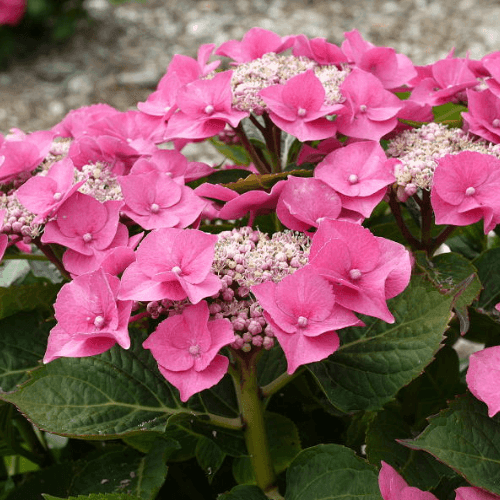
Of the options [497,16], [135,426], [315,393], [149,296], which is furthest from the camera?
[497,16]

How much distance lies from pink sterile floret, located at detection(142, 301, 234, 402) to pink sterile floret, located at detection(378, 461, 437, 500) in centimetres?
18

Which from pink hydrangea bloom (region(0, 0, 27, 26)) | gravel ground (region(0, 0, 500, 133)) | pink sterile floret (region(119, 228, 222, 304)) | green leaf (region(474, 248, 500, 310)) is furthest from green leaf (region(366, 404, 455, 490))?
pink hydrangea bloom (region(0, 0, 27, 26))

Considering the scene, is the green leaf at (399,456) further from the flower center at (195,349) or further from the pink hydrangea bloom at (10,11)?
the pink hydrangea bloom at (10,11)

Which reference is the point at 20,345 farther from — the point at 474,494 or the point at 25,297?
the point at 474,494

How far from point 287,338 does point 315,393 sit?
1.12ft

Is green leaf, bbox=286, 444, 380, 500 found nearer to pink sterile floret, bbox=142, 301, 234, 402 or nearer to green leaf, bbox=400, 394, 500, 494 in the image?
green leaf, bbox=400, 394, 500, 494

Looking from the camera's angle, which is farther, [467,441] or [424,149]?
[424,149]

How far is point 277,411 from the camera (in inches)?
38.9

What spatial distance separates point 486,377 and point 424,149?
255 millimetres

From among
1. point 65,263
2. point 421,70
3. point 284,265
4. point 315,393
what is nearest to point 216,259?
point 284,265

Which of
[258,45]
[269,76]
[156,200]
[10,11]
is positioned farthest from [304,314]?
[10,11]

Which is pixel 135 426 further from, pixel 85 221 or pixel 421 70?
pixel 421 70

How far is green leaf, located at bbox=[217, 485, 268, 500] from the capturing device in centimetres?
75

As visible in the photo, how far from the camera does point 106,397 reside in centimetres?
76
